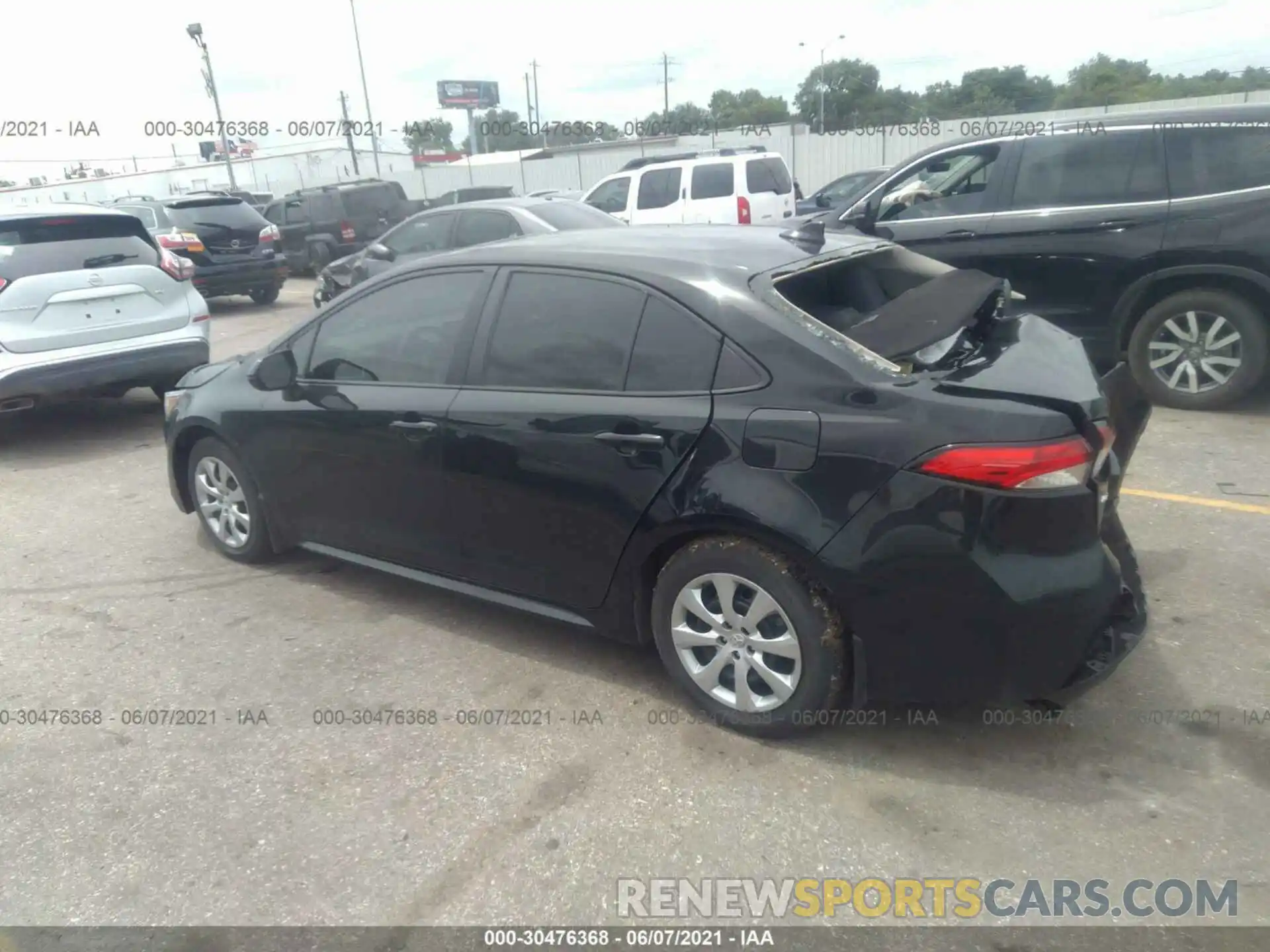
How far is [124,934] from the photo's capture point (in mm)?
2643

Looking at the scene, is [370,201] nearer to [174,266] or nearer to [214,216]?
[214,216]

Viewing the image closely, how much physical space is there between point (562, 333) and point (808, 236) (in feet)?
3.48

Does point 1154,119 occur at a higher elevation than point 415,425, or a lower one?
higher

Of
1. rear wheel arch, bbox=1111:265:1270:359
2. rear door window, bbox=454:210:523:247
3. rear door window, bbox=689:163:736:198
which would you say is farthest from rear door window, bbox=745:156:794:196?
rear wheel arch, bbox=1111:265:1270:359

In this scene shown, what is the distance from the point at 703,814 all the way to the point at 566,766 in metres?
0.52

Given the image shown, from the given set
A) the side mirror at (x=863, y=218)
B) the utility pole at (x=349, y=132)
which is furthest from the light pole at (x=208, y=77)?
the side mirror at (x=863, y=218)

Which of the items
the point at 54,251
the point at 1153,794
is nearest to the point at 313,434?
the point at 1153,794

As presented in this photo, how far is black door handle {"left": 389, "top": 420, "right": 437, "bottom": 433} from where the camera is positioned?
151 inches

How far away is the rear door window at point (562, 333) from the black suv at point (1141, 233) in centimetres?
437

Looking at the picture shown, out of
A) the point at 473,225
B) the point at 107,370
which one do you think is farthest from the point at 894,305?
the point at 473,225

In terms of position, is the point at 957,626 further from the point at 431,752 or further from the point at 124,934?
the point at 124,934

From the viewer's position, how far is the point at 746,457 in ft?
10.1

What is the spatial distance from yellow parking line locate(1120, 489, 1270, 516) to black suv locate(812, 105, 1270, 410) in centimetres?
164

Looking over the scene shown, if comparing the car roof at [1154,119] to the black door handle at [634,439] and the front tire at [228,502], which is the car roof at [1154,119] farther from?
the front tire at [228,502]
